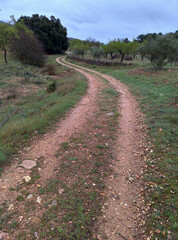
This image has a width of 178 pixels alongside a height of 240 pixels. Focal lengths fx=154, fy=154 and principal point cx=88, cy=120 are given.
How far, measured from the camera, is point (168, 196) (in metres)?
3.33

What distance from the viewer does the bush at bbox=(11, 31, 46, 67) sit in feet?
89.8

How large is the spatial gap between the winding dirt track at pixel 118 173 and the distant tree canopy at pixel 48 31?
5624cm

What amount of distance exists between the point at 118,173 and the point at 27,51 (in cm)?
2977

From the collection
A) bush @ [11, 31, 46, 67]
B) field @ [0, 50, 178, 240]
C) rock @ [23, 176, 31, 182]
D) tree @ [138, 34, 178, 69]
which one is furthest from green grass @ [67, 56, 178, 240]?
bush @ [11, 31, 46, 67]

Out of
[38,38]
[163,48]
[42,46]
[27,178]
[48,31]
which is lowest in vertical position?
[27,178]

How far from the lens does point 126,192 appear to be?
11.8 ft

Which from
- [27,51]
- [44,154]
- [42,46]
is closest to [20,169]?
[44,154]

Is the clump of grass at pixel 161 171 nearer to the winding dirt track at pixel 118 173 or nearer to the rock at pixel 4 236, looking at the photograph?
the winding dirt track at pixel 118 173

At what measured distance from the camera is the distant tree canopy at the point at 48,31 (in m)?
54.8

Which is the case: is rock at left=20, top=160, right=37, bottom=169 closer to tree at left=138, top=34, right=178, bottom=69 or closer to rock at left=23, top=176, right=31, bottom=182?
rock at left=23, top=176, right=31, bottom=182

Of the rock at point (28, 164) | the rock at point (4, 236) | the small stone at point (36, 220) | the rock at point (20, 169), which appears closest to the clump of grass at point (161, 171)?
the small stone at point (36, 220)

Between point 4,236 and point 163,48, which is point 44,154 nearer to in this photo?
point 4,236

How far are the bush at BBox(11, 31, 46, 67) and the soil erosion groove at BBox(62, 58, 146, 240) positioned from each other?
27419 mm

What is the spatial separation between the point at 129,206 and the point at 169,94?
30.5ft
